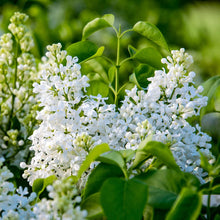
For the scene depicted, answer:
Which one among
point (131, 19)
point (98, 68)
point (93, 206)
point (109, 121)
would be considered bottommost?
point (93, 206)

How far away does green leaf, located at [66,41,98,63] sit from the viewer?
63cm

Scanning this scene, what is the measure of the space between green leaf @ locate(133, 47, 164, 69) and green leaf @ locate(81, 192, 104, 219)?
0.28 m

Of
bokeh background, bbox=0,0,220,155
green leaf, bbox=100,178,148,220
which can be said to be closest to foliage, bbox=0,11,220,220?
green leaf, bbox=100,178,148,220

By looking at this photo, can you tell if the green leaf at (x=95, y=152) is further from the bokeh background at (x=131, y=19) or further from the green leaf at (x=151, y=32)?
the bokeh background at (x=131, y=19)

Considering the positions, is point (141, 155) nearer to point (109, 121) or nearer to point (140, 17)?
point (109, 121)

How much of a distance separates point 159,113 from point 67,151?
5.7 inches

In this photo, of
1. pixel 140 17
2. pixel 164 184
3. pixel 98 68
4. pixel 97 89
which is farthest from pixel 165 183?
pixel 140 17

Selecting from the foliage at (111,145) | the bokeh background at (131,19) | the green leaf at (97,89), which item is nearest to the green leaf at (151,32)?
the foliage at (111,145)

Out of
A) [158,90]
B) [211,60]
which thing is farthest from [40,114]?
[211,60]

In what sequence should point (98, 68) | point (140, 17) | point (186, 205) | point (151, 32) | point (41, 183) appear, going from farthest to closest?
point (140, 17) → point (98, 68) → point (151, 32) → point (41, 183) → point (186, 205)

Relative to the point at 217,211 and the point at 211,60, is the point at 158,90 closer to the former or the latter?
the point at 217,211

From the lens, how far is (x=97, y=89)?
632 mm

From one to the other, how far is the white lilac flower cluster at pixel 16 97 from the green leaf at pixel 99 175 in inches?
11.3

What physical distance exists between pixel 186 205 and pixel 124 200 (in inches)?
2.4
